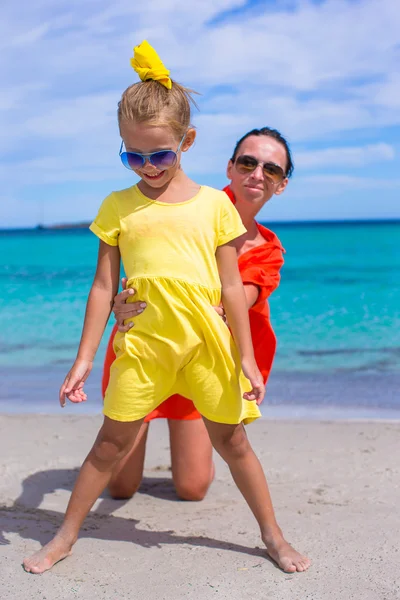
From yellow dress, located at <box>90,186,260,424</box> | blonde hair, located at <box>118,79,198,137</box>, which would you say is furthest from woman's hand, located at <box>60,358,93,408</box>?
blonde hair, located at <box>118,79,198,137</box>

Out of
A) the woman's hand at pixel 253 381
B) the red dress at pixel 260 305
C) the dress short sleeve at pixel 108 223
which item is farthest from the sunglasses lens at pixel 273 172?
the woman's hand at pixel 253 381

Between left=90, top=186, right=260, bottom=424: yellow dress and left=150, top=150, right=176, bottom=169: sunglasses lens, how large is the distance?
156 millimetres

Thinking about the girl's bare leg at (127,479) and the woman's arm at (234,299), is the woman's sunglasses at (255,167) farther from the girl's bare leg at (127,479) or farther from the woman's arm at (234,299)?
the girl's bare leg at (127,479)

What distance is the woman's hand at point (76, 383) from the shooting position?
264 centimetres

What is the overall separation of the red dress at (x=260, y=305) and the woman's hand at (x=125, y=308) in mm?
571

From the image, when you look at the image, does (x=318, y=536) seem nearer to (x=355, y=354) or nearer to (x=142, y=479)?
(x=142, y=479)

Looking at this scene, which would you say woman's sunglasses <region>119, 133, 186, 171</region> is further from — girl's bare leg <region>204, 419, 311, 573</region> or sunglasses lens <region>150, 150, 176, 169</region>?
girl's bare leg <region>204, 419, 311, 573</region>

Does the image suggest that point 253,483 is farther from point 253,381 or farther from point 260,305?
point 260,305

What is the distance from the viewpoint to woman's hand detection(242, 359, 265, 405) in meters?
2.67

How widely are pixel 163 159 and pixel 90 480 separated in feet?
4.07

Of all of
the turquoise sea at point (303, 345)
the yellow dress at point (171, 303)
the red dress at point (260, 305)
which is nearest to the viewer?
the yellow dress at point (171, 303)

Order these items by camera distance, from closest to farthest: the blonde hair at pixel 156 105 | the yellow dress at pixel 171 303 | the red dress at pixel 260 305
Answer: the blonde hair at pixel 156 105 < the yellow dress at pixel 171 303 < the red dress at pixel 260 305

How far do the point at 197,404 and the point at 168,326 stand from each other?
1.12ft

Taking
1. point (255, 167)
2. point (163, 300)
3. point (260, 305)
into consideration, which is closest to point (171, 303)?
point (163, 300)
